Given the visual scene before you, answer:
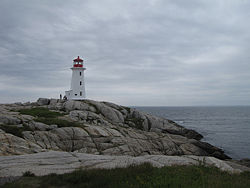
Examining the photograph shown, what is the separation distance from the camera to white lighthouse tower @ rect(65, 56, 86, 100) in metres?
49.2

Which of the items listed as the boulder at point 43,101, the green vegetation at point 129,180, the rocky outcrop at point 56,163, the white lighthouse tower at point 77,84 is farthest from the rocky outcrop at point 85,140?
the white lighthouse tower at point 77,84

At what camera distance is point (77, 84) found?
4969 centimetres

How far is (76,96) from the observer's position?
161 ft

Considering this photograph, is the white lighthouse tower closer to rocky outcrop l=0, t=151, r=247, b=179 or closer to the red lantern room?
the red lantern room

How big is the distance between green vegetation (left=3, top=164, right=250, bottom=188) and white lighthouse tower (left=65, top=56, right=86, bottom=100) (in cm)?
4200

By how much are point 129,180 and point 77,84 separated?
4406 cm

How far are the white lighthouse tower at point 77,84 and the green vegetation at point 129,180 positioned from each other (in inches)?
1653

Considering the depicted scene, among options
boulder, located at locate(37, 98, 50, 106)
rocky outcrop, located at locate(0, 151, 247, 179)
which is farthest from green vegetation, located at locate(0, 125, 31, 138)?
boulder, located at locate(37, 98, 50, 106)

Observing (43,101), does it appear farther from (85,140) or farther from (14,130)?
(85,140)

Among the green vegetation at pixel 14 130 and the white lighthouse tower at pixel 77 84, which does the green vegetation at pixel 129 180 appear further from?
the white lighthouse tower at pixel 77 84

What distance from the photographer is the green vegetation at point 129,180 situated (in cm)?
718

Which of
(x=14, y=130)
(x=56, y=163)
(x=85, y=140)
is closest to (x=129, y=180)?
(x=56, y=163)

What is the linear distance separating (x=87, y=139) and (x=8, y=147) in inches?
332

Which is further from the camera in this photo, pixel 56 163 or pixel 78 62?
pixel 78 62
